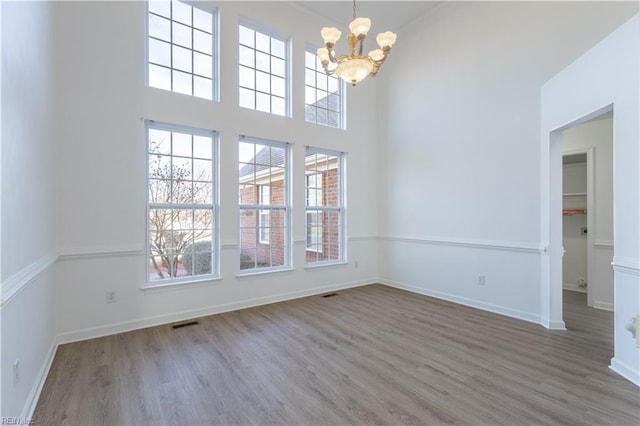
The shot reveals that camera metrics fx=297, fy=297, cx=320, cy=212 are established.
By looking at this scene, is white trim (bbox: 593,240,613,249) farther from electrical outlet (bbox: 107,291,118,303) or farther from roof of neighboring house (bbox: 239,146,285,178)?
electrical outlet (bbox: 107,291,118,303)

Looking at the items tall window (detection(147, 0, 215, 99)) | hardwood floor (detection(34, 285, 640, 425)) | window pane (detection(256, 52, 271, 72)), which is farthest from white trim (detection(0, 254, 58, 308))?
window pane (detection(256, 52, 271, 72))

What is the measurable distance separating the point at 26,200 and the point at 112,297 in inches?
67.0

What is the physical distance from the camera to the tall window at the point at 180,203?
3637 mm

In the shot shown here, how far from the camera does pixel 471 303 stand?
4.26 meters

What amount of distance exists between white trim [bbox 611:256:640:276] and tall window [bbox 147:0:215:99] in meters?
4.71

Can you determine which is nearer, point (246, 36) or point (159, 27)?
point (159, 27)

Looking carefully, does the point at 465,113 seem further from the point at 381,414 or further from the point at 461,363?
the point at 381,414

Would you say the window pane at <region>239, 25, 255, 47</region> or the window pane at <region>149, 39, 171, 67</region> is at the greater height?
the window pane at <region>239, 25, 255, 47</region>

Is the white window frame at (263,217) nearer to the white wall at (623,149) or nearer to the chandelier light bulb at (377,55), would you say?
the chandelier light bulb at (377,55)

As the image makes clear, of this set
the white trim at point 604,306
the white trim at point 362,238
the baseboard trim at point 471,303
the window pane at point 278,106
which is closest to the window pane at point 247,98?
the window pane at point 278,106

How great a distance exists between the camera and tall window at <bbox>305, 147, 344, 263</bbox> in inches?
198

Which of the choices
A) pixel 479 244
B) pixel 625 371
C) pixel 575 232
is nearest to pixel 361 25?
pixel 479 244

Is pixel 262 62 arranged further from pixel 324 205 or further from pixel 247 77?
pixel 324 205

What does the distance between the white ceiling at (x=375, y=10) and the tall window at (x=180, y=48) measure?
165 cm
